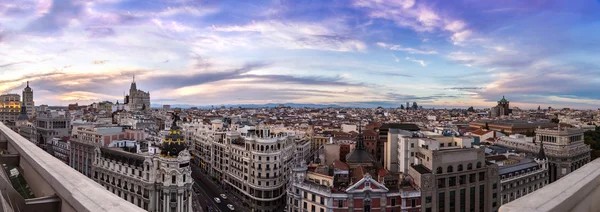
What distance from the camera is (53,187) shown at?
9.00ft

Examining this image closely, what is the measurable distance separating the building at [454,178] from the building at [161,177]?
1759cm

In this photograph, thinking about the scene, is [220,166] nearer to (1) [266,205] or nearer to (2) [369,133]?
(1) [266,205]

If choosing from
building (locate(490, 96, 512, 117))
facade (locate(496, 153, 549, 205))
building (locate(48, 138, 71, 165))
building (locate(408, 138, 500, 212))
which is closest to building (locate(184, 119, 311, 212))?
building (locate(408, 138, 500, 212))

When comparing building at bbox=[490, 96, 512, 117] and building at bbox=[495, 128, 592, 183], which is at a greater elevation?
building at bbox=[490, 96, 512, 117]

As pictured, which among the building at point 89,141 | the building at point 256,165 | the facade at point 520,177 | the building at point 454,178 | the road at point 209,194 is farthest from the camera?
the building at point 89,141

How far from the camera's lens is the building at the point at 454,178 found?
85.9 feet

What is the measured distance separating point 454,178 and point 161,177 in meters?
22.8

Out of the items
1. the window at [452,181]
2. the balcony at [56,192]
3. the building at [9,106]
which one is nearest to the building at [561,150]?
the window at [452,181]

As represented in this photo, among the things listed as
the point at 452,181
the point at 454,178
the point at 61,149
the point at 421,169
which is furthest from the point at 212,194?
the point at 454,178

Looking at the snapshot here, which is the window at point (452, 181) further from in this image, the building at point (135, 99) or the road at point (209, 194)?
the building at point (135, 99)

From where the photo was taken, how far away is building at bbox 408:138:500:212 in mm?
26172

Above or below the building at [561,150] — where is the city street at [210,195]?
below

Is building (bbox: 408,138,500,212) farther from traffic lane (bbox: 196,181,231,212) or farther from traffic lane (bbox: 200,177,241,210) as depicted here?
traffic lane (bbox: 196,181,231,212)

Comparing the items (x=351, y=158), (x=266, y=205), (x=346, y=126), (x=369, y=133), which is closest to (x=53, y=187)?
(x=351, y=158)
